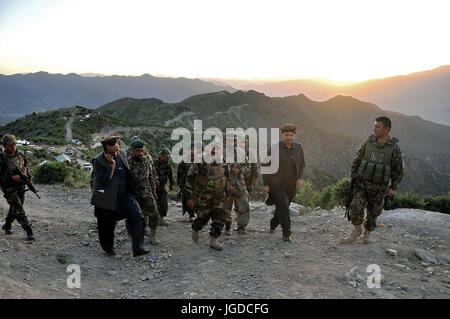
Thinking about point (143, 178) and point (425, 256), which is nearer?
point (425, 256)

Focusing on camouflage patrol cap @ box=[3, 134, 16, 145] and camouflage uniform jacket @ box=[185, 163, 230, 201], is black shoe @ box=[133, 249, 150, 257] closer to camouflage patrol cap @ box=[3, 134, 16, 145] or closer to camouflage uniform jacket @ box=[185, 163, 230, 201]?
camouflage uniform jacket @ box=[185, 163, 230, 201]

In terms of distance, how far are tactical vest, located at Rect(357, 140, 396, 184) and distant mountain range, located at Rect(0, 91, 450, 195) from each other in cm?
2543

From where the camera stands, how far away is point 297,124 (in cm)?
7969

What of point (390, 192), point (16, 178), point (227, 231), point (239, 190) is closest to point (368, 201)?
point (390, 192)

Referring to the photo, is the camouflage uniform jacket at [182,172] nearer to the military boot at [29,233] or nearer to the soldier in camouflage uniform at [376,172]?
the military boot at [29,233]

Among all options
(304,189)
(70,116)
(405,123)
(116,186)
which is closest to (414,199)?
(304,189)

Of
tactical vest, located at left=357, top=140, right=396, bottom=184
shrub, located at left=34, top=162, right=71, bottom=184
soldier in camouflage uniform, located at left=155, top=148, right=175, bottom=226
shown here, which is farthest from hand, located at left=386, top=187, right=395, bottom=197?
shrub, located at left=34, top=162, right=71, bottom=184

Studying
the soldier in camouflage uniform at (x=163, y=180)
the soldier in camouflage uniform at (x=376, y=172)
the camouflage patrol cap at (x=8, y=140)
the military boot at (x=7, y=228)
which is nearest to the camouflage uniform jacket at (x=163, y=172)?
the soldier in camouflage uniform at (x=163, y=180)

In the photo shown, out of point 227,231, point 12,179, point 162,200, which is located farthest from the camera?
point 162,200

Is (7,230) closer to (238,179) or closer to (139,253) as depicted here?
(139,253)

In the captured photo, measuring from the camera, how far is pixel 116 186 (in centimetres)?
467

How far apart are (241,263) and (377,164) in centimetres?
255

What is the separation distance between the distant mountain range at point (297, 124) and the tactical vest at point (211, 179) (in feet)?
78.8

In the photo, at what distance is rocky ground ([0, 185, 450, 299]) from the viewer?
370 cm
